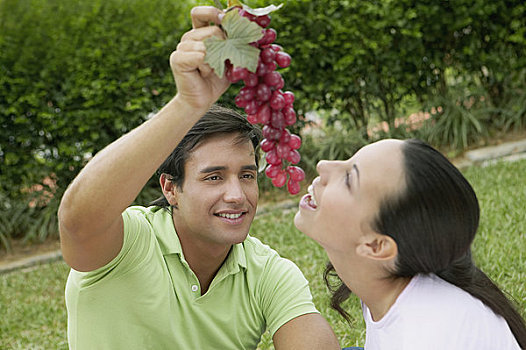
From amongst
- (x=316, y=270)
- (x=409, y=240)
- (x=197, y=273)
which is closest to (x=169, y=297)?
(x=197, y=273)

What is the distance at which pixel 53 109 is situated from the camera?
6008 millimetres

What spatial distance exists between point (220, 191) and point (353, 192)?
0.71 meters

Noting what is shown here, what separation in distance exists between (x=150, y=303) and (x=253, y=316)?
45cm

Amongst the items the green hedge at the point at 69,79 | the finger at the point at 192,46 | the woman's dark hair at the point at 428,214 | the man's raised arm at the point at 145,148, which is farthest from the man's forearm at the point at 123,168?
the green hedge at the point at 69,79

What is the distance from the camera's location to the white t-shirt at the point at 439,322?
5.25ft

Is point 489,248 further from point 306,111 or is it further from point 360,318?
point 306,111

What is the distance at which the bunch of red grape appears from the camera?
1.40m

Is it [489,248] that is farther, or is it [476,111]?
[476,111]

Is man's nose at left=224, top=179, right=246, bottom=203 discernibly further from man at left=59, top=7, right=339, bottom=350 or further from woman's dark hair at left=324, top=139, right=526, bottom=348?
woman's dark hair at left=324, top=139, right=526, bottom=348

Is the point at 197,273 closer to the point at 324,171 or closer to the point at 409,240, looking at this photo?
the point at 324,171

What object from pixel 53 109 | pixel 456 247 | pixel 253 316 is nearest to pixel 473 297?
pixel 456 247

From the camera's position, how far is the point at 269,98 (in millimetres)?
1444

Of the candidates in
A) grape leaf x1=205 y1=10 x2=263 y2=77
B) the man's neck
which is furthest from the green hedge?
grape leaf x1=205 y1=10 x2=263 y2=77

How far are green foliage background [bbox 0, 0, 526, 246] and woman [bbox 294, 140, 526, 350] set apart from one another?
453 centimetres
